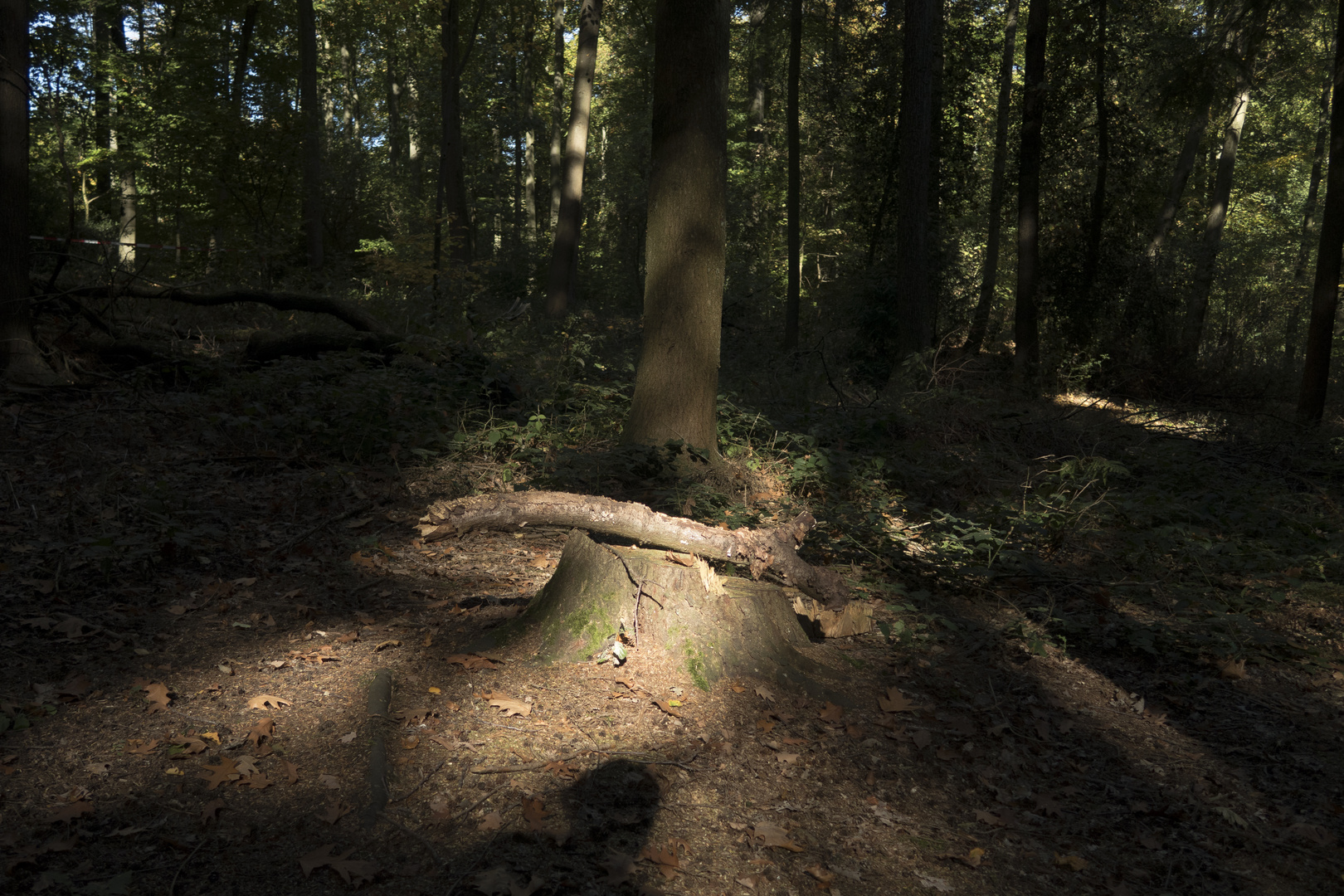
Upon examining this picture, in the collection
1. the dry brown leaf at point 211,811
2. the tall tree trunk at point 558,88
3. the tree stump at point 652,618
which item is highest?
the tall tree trunk at point 558,88

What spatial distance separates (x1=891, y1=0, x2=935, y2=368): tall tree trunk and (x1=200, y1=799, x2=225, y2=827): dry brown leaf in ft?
35.6

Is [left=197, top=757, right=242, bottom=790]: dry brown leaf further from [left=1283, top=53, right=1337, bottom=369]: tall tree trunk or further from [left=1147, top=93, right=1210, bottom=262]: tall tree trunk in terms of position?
[left=1283, top=53, right=1337, bottom=369]: tall tree trunk

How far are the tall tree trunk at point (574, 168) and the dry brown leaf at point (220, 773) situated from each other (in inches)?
569

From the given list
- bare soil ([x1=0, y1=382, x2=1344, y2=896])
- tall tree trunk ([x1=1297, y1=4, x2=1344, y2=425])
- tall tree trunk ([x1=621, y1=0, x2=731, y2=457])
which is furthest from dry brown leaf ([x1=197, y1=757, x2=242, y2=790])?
tall tree trunk ([x1=1297, y1=4, x2=1344, y2=425])

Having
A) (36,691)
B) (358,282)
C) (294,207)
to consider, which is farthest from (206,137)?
(36,691)

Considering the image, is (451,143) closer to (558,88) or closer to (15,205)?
(558,88)

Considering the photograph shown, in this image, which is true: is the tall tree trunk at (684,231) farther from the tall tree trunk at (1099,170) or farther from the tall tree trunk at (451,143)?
the tall tree trunk at (451,143)

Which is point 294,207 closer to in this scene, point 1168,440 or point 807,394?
point 807,394

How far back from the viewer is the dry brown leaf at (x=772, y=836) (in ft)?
9.05

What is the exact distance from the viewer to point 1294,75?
2280 centimetres

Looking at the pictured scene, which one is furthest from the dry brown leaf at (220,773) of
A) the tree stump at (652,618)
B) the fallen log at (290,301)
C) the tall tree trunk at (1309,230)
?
the tall tree trunk at (1309,230)

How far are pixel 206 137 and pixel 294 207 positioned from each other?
7.32ft

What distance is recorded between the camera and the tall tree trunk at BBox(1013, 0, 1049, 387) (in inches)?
547

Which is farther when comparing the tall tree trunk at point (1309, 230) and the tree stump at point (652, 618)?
the tall tree trunk at point (1309, 230)
